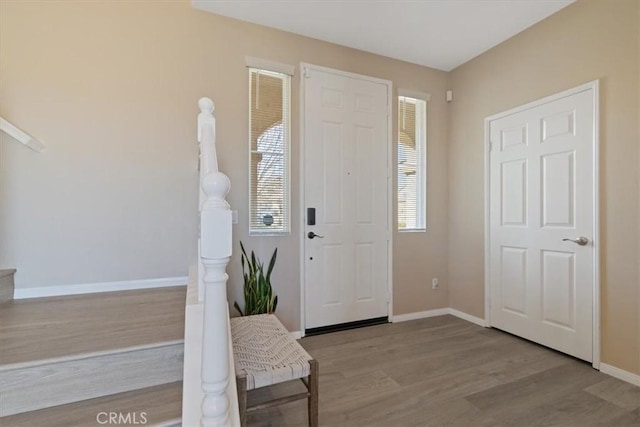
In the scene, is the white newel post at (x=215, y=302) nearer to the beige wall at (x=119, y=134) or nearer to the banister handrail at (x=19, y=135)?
the beige wall at (x=119, y=134)

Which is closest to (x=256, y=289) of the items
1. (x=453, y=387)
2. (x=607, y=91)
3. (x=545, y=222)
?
(x=453, y=387)

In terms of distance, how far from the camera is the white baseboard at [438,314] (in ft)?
10.9

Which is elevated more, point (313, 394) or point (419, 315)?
point (313, 394)

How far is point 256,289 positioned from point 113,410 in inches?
52.7

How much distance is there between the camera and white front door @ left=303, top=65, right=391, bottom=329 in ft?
9.79

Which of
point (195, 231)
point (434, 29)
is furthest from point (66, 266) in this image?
point (434, 29)

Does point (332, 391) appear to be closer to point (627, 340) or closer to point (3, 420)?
point (3, 420)

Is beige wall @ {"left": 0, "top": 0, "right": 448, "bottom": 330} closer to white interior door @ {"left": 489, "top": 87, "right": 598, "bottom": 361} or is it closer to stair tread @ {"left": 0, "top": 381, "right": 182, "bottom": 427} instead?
stair tread @ {"left": 0, "top": 381, "right": 182, "bottom": 427}

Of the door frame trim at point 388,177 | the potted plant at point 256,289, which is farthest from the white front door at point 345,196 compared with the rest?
the potted plant at point 256,289

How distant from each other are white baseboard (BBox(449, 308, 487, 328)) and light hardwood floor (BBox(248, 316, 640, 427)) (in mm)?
334

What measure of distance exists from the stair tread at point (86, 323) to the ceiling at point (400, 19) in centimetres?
239

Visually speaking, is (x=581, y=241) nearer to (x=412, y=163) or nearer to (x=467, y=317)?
(x=467, y=317)

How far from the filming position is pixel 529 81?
9.32ft

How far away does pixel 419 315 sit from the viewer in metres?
3.50
